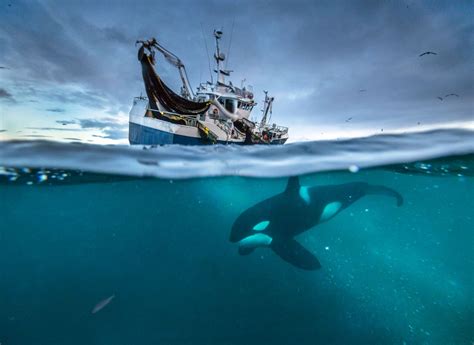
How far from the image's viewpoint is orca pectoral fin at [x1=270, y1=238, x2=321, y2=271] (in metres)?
10.1

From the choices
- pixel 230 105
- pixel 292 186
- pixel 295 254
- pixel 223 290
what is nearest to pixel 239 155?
pixel 292 186

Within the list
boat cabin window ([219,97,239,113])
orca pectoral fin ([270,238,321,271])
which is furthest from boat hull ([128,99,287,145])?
orca pectoral fin ([270,238,321,271])

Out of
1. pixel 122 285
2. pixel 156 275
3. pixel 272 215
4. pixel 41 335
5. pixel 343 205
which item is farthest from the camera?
pixel 156 275

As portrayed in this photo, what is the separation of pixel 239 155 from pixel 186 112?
1261 centimetres

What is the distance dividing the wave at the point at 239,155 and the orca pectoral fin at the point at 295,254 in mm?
3406

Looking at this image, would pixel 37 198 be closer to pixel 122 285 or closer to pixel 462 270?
pixel 122 285

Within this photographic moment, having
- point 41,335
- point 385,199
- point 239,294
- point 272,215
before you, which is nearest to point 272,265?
point 239,294

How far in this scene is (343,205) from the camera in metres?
12.8

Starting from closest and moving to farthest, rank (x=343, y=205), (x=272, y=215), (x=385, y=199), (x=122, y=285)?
1. (x=272, y=215)
2. (x=343, y=205)
3. (x=122, y=285)
4. (x=385, y=199)

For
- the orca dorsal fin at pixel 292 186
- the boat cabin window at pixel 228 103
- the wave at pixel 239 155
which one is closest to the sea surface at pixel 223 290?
the wave at pixel 239 155

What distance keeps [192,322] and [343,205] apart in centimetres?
930

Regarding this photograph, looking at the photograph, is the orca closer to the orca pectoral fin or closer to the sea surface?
the orca pectoral fin

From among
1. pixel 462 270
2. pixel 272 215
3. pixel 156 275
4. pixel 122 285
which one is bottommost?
pixel 462 270

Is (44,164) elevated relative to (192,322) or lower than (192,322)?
elevated
